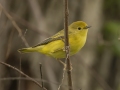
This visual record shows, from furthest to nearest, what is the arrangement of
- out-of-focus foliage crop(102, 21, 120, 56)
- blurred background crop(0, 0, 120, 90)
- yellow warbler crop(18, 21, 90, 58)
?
blurred background crop(0, 0, 120, 90), out-of-focus foliage crop(102, 21, 120, 56), yellow warbler crop(18, 21, 90, 58)

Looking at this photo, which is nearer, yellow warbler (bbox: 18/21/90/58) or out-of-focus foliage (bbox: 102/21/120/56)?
yellow warbler (bbox: 18/21/90/58)

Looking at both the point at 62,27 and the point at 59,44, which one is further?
the point at 62,27

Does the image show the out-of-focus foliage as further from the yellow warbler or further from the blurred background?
the yellow warbler

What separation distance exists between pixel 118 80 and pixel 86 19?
5.31ft

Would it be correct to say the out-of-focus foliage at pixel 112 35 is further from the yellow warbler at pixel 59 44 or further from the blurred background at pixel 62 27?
the yellow warbler at pixel 59 44

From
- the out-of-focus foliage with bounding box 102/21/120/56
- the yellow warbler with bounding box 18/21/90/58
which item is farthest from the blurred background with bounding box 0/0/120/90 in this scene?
the yellow warbler with bounding box 18/21/90/58

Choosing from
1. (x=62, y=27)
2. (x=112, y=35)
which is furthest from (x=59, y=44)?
(x=112, y=35)

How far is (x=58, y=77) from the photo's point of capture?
Result: 7.73 metres

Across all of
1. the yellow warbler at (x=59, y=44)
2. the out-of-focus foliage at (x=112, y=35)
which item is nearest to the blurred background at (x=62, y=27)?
the out-of-focus foliage at (x=112, y=35)

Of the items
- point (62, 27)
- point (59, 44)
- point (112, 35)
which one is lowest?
point (112, 35)

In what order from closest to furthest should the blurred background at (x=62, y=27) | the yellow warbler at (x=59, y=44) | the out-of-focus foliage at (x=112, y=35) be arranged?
the yellow warbler at (x=59, y=44) < the out-of-focus foliage at (x=112, y=35) < the blurred background at (x=62, y=27)

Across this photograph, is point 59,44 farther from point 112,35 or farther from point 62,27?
point 112,35

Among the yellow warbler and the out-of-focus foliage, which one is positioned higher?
the yellow warbler

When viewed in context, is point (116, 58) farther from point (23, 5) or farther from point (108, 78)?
point (23, 5)
